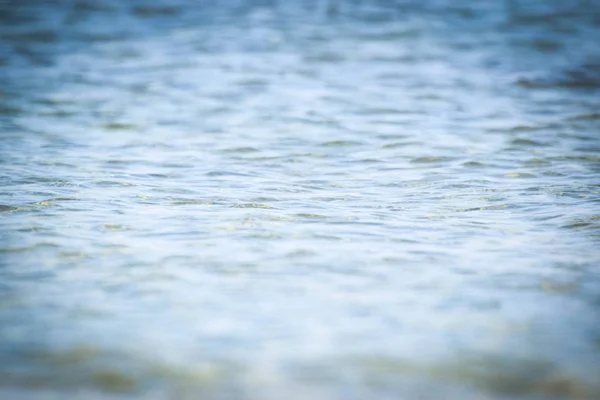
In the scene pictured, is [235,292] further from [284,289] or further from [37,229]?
[37,229]

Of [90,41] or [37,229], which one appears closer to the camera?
[37,229]

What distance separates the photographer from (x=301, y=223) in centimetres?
413

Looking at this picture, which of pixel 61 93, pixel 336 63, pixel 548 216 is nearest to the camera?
pixel 548 216

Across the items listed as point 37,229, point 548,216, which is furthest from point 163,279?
point 548,216

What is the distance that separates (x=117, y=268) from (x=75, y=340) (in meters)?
0.70

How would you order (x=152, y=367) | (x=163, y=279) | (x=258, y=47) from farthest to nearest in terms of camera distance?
1. (x=258, y=47)
2. (x=163, y=279)
3. (x=152, y=367)

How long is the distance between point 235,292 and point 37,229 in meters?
1.30

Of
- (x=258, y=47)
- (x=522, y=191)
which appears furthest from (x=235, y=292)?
(x=258, y=47)

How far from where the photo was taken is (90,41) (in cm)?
1026

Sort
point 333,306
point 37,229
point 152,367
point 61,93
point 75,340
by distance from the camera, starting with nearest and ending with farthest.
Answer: point 152,367 < point 75,340 < point 333,306 < point 37,229 < point 61,93

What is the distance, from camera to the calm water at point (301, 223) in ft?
8.63

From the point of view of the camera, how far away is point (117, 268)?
3.45m

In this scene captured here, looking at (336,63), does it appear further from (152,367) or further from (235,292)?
(152,367)

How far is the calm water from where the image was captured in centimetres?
263
